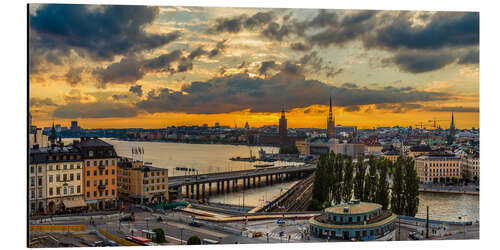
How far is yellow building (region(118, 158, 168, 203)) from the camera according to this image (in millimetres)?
14141

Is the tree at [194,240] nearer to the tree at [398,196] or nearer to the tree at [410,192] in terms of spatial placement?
the tree at [398,196]

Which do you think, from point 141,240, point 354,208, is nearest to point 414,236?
point 354,208

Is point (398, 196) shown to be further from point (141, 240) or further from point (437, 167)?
point (437, 167)

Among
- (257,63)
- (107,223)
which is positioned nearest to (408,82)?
(257,63)

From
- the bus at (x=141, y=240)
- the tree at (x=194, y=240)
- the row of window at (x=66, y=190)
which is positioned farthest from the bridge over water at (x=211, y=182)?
the tree at (x=194, y=240)

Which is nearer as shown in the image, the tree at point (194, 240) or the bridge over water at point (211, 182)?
the tree at point (194, 240)

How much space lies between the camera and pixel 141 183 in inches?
555

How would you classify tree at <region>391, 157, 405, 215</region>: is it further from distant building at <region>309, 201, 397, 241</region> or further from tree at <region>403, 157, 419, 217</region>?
distant building at <region>309, 201, 397, 241</region>

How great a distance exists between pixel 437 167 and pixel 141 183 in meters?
13.7

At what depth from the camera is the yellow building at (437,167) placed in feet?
71.5

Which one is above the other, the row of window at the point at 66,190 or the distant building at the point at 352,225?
the row of window at the point at 66,190

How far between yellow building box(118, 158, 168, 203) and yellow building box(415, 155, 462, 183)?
11905 mm

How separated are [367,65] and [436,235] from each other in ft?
16.4

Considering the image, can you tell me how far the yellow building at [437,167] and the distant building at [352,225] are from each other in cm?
1267
